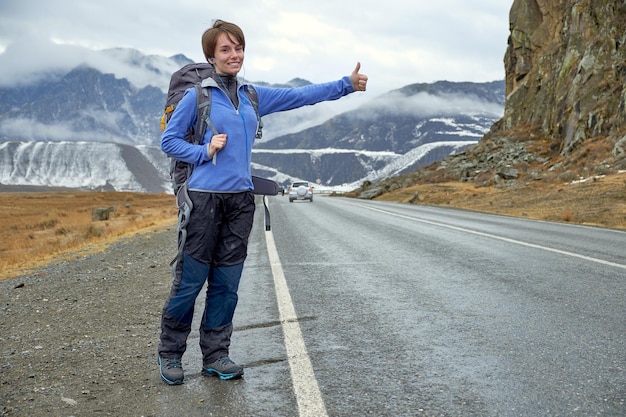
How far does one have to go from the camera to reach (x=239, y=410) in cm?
316

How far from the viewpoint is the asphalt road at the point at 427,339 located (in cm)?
324

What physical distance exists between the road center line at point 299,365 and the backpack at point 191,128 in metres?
1.01

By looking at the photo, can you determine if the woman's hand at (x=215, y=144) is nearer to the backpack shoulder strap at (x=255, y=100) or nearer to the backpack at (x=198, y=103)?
the backpack at (x=198, y=103)

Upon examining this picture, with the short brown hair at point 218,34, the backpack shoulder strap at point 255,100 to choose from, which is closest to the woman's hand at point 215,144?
the backpack shoulder strap at point 255,100

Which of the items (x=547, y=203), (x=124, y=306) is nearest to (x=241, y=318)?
(x=124, y=306)

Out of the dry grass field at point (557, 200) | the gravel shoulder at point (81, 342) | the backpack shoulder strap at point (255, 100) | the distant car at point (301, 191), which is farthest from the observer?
the dry grass field at point (557, 200)

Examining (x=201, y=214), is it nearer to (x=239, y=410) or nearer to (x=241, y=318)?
(x=239, y=410)

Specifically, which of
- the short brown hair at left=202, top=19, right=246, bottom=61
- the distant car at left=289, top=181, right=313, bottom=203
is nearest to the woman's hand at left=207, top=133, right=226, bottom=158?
the short brown hair at left=202, top=19, right=246, bottom=61

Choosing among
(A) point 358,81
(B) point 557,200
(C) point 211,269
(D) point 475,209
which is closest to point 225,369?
(C) point 211,269

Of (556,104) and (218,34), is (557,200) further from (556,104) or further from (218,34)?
(218,34)

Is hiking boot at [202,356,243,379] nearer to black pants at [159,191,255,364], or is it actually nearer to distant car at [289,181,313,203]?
black pants at [159,191,255,364]

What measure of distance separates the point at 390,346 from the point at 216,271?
1.42 metres

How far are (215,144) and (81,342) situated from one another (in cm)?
228

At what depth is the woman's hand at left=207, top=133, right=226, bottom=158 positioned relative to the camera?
3488mm
